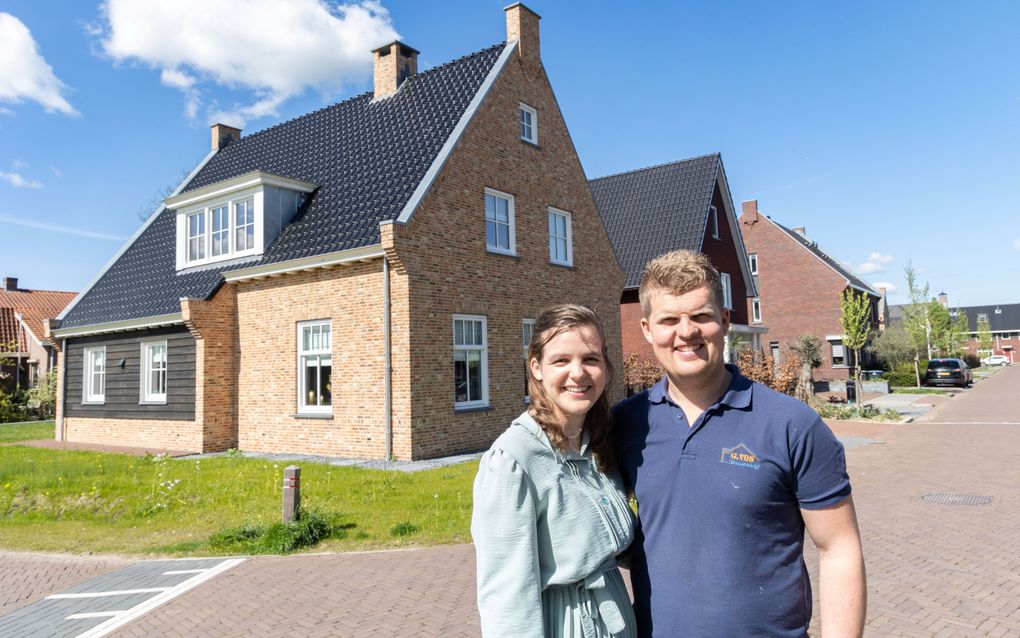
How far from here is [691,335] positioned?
2.16 meters

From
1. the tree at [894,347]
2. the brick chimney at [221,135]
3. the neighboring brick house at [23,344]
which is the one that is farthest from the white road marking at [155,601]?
the tree at [894,347]

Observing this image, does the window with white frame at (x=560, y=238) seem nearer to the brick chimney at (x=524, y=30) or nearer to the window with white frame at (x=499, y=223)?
the window with white frame at (x=499, y=223)

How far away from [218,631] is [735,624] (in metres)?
4.17

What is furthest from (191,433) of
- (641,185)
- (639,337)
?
(641,185)

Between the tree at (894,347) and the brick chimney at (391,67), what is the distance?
32775 mm

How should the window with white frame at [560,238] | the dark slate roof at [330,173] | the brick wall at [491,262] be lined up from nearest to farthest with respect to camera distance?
the brick wall at [491,262]
the dark slate roof at [330,173]
the window with white frame at [560,238]

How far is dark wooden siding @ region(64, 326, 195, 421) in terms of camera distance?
14.6m

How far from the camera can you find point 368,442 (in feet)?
40.6

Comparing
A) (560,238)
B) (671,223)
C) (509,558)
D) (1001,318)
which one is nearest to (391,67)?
(560,238)

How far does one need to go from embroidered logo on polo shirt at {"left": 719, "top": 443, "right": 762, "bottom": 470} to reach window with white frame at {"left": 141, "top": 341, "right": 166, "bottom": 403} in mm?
16090

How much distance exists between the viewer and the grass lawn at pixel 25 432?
19.1 meters

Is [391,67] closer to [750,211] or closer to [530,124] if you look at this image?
[530,124]

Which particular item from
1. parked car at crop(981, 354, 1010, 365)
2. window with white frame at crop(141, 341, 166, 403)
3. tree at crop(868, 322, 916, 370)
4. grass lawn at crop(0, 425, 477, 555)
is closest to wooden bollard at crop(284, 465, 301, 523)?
grass lawn at crop(0, 425, 477, 555)

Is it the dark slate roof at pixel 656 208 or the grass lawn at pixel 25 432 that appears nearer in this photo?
the grass lawn at pixel 25 432
